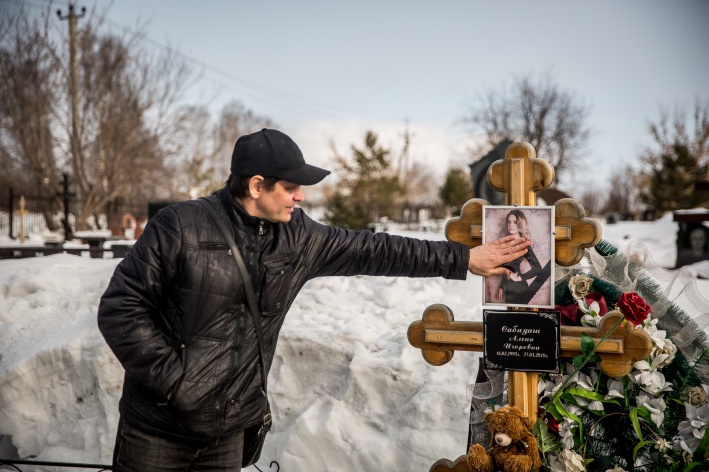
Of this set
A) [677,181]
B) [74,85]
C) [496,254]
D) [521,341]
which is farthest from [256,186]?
[677,181]

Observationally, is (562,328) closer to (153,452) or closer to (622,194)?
(153,452)

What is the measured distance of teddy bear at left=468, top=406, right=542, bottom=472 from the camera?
6.82 feet

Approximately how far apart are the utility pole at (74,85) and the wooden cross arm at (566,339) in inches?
766

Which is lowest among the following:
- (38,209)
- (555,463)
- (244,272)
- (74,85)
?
(555,463)

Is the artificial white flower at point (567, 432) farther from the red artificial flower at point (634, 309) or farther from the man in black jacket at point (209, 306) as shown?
the man in black jacket at point (209, 306)

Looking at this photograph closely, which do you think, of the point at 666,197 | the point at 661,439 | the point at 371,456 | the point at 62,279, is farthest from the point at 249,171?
the point at 666,197

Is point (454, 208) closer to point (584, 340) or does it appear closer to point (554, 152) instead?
point (554, 152)

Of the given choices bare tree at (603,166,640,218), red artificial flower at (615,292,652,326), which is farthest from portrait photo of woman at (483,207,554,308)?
bare tree at (603,166,640,218)

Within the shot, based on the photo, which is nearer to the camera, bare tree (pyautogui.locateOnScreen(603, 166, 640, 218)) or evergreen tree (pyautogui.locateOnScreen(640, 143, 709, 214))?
evergreen tree (pyautogui.locateOnScreen(640, 143, 709, 214))

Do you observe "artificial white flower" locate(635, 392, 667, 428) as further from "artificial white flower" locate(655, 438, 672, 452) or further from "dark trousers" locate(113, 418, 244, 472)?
"dark trousers" locate(113, 418, 244, 472)

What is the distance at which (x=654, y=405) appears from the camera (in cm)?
220

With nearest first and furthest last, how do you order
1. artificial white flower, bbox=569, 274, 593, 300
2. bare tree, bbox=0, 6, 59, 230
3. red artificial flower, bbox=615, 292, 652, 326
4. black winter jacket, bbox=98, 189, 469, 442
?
1. black winter jacket, bbox=98, 189, 469, 442
2. red artificial flower, bbox=615, 292, 652, 326
3. artificial white flower, bbox=569, 274, 593, 300
4. bare tree, bbox=0, 6, 59, 230

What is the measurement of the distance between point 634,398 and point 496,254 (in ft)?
2.64

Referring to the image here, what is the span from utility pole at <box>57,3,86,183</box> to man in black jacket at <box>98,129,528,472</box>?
752 inches
